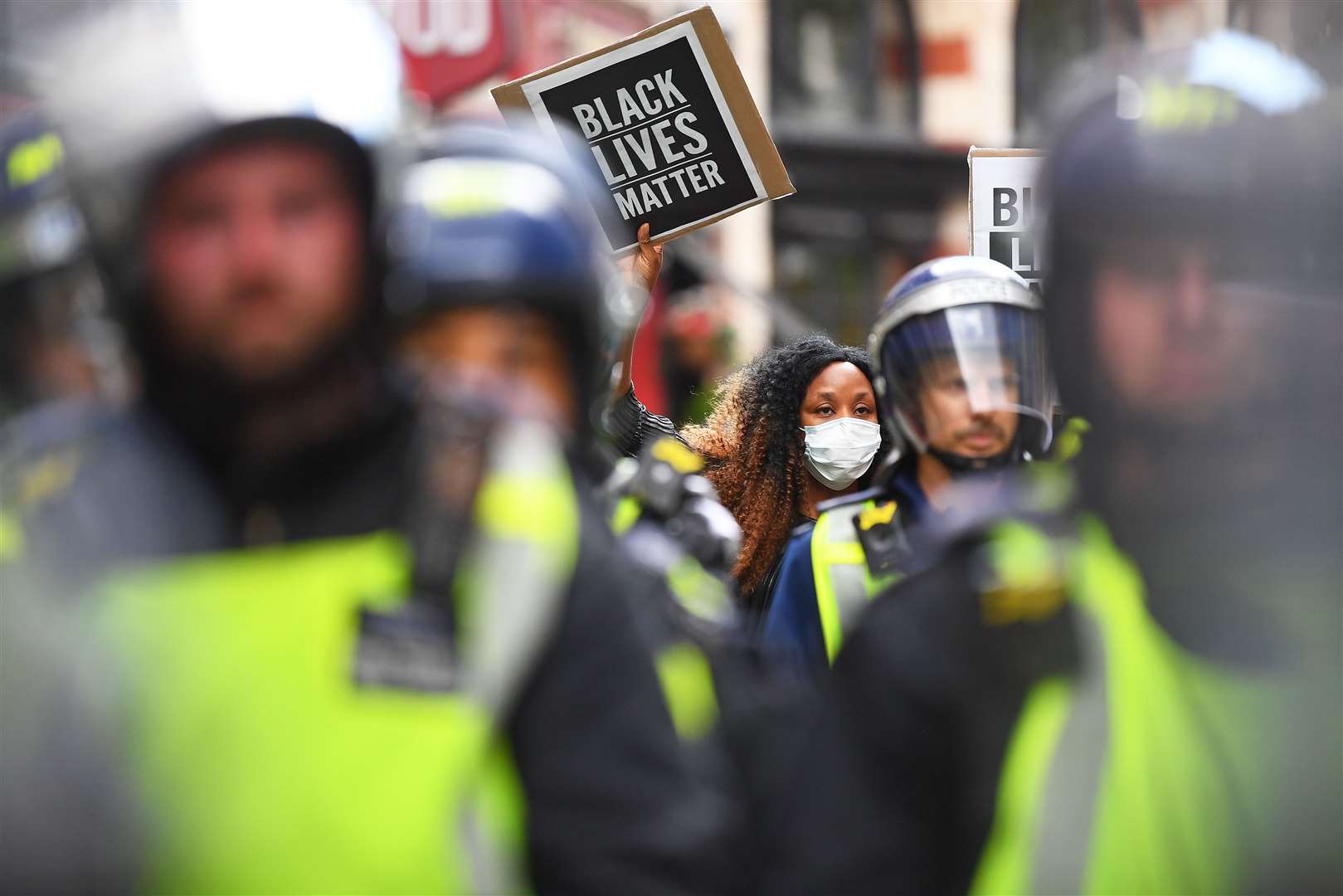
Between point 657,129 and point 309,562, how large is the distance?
2512 mm

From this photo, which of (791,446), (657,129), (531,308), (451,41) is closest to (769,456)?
(791,446)

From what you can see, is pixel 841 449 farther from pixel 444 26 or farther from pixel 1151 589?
pixel 444 26

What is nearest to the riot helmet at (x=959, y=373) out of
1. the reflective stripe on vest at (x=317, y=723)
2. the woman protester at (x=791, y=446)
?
the woman protester at (x=791, y=446)

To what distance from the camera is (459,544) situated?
1.49 meters

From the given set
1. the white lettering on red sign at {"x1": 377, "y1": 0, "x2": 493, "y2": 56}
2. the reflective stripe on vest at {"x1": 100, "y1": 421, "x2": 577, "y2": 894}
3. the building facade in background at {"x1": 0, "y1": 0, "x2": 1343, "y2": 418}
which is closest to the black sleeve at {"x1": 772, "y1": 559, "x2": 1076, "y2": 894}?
the reflective stripe on vest at {"x1": 100, "y1": 421, "x2": 577, "y2": 894}

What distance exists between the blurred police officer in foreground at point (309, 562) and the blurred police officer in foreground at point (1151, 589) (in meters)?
0.27

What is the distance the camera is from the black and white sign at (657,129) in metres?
3.78

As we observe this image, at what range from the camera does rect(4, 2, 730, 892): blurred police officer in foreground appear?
1.44 meters

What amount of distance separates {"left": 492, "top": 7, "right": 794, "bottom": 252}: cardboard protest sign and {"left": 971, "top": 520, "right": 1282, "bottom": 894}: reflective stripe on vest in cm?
231

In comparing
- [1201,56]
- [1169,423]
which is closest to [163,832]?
[1169,423]

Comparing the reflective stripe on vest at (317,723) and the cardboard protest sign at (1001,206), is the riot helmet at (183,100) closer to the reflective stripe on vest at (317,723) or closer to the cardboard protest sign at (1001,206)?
the reflective stripe on vest at (317,723)

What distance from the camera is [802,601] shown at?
328 cm

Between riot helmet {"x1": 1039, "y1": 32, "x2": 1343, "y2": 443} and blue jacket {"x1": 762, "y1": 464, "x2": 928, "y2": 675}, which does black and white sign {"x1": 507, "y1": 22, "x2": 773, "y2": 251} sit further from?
riot helmet {"x1": 1039, "y1": 32, "x2": 1343, "y2": 443}

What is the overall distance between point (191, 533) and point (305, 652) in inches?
6.2
